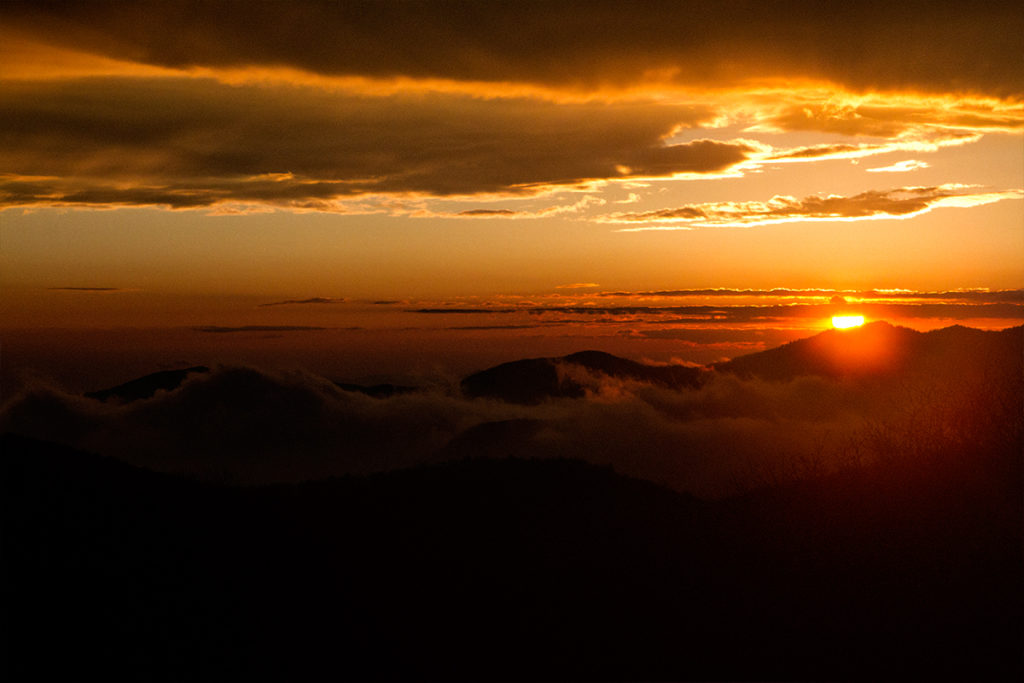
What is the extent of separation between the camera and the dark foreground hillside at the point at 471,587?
12773 millimetres

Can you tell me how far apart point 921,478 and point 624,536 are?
9132 mm

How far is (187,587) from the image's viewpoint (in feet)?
45.5

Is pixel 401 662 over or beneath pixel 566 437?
over

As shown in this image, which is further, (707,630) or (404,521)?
(404,521)

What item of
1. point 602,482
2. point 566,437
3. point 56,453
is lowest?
point 566,437

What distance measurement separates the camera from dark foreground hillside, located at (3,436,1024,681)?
12.8m

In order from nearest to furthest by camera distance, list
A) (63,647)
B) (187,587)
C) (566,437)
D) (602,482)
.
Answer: (63,647)
(187,587)
(602,482)
(566,437)

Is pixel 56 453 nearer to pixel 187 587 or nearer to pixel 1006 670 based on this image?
pixel 187 587

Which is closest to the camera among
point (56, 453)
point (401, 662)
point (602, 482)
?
point (401, 662)

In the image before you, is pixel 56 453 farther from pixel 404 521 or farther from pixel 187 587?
pixel 404 521

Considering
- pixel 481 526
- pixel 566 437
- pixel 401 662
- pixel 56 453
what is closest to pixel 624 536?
pixel 481 526

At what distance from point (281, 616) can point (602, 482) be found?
16.8 meters

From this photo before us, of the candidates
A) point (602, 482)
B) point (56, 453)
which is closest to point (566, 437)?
point (602, 482)

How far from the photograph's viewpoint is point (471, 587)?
1541cm
